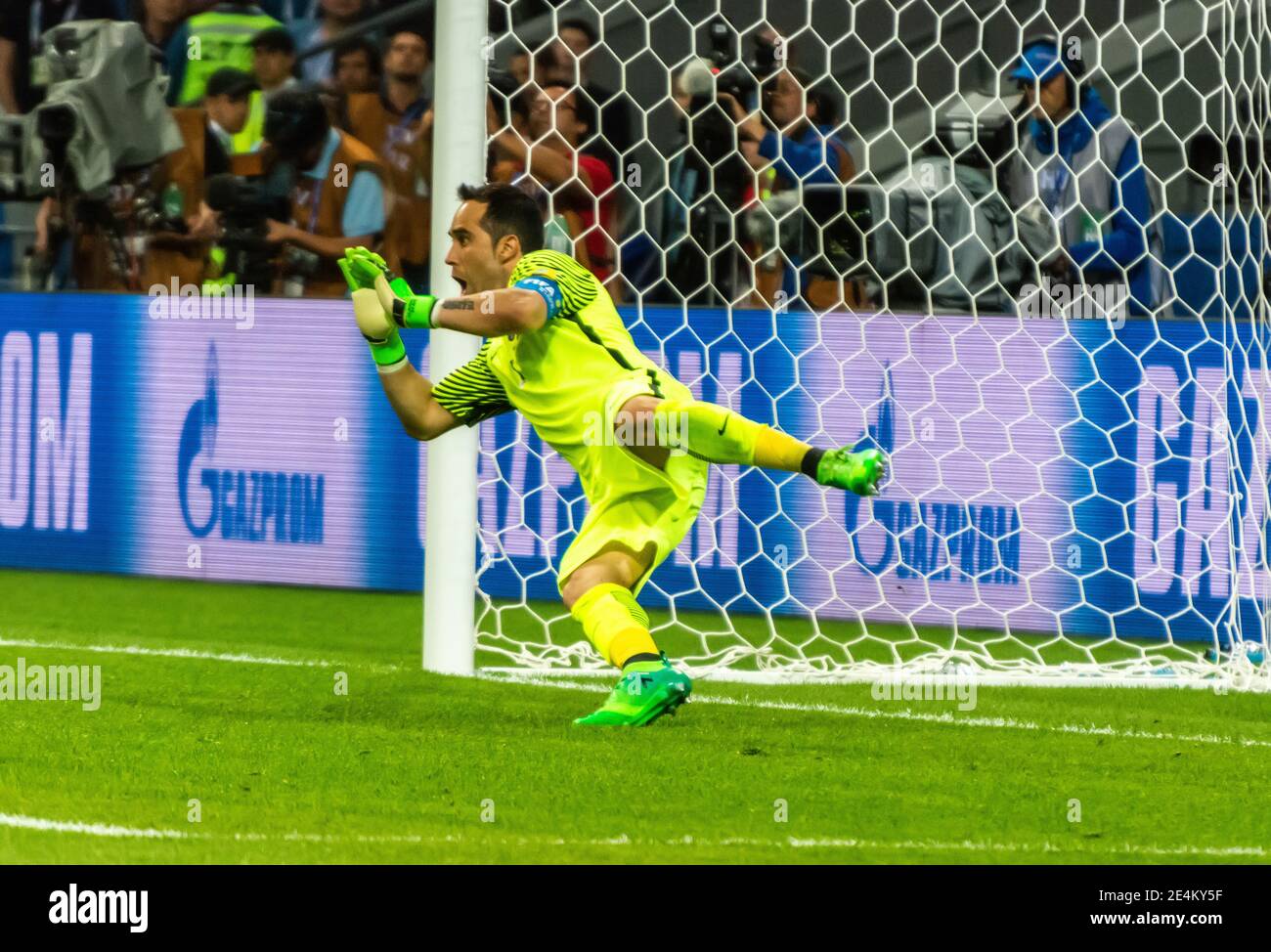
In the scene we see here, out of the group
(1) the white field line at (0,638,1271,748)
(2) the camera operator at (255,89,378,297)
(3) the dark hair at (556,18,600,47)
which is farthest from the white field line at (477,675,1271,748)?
(2) the camera operator at (255,89,378,297)

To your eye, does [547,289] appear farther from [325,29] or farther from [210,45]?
[210,45]

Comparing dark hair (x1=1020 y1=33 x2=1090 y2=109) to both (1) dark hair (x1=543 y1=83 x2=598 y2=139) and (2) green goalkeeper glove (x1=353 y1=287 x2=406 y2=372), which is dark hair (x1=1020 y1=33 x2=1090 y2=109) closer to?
(1) dark hair (x1=543 y1=83 x2=598 y2=139)

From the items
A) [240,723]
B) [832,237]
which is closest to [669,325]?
[832,237]

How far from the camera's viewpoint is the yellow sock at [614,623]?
5.46 metres

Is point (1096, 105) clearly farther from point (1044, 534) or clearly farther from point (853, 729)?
point (853, 729)

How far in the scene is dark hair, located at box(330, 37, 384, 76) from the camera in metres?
9.28

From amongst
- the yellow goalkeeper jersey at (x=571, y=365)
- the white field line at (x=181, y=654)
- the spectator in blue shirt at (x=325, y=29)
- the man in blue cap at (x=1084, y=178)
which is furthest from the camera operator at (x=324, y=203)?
the yellow goalkeeper jersey at (x=571, y=365)

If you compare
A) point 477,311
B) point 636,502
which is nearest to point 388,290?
point 477,311

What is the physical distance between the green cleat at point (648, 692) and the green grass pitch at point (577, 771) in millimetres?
73

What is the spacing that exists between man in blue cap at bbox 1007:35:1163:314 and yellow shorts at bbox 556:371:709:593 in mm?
2804

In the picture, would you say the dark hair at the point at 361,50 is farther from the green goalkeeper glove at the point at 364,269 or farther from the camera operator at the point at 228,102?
the green goalkeeper glove at the point at 364,269

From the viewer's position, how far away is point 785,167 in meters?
8.30

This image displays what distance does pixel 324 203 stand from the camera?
30.4 ft

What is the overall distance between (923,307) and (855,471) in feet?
9.80
